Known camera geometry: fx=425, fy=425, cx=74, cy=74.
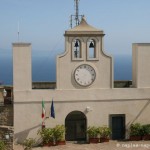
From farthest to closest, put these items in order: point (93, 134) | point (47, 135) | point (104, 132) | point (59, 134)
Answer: point (104, 132) → point (93, 134) → point (59, 134) → point (47, 135)

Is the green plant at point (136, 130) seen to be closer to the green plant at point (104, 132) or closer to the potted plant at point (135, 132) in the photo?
the potted plant at point (135, 132)

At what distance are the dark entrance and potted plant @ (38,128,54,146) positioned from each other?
3.84 m

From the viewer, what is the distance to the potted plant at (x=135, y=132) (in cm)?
2536

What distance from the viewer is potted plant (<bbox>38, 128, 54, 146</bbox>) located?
24.3 meters

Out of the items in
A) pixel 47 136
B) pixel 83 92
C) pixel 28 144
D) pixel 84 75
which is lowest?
pixel 28 144

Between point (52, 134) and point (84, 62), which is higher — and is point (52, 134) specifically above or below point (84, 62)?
below

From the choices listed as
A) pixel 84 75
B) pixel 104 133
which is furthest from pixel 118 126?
pixel 84 75

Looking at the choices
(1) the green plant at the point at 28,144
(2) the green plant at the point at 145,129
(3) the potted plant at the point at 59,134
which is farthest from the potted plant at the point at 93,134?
(1) the green plant at the point at 28,144

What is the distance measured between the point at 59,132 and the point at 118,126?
3.93 metres

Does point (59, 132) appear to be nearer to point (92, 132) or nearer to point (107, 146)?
point (92, 132)

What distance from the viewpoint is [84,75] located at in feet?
83.1

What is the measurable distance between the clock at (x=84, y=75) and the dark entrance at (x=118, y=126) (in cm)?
264

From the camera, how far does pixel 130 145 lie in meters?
24.2

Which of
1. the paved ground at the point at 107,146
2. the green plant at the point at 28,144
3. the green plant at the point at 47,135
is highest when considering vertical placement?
the green plant at the point at 47,135
